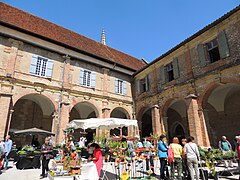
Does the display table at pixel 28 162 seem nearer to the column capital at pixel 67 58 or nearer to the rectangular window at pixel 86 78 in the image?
the rectangular window at pixel 86 78

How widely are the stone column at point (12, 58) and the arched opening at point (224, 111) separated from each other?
1397 centimetres

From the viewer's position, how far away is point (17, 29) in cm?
1225

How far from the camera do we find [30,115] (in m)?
15.6

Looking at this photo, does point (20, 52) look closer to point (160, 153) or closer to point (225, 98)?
point (160, 153)

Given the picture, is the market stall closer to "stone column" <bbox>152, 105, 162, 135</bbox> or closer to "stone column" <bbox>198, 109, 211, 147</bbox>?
"stone column" <bbox>152, 105, 162, 135</bbox>

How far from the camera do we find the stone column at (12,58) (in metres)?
11.8

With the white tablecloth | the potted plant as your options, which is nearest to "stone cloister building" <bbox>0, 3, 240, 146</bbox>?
the potted plant

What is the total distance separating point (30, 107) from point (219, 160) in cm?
1508

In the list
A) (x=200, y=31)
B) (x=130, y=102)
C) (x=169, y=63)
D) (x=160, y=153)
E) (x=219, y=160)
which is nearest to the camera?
(x=160, y=153)

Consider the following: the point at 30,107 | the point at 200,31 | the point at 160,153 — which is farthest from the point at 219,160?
the point at 30,107

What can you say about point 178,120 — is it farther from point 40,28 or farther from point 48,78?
point 40,28

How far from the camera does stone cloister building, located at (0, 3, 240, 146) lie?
1115cm

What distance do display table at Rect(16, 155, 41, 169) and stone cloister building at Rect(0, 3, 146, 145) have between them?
110 inches

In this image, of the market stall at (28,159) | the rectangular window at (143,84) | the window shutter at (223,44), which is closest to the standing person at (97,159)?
the market stall at (28,159)
